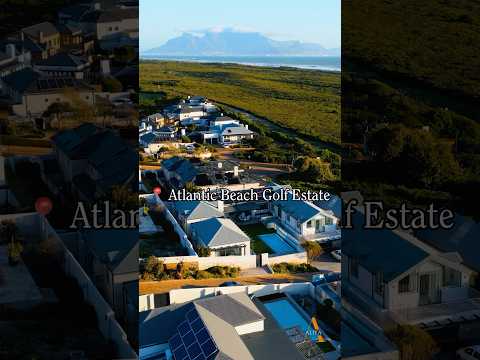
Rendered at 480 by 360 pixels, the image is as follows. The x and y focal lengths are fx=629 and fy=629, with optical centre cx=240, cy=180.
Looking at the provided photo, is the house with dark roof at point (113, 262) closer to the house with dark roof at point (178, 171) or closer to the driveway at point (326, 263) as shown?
the house with dark roof at point (178, 171)

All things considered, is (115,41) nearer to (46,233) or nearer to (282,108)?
(46,233)

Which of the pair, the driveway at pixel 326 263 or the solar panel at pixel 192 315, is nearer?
the solar panel at pixel 192 315

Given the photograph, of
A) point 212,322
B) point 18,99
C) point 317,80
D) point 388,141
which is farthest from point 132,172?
point 317,80

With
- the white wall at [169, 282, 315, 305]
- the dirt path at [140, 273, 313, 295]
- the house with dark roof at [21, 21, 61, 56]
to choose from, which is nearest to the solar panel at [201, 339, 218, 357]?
the white wall at [169, 282, 315, 305]

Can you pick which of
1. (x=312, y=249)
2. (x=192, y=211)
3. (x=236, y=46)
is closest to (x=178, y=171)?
(x=192, y=211)

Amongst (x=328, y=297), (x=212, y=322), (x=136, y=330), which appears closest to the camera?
(x=136, y=330)

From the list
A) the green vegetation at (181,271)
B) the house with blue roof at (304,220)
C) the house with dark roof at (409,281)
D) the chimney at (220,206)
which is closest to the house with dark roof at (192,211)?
the chimney at (220,206)
